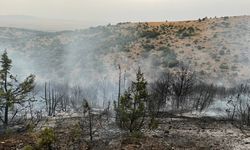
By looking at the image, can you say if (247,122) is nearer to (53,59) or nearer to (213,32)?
(213,32)

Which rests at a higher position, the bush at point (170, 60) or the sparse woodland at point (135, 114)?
the bush at point (170, 60)

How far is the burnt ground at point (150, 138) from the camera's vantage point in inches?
1099

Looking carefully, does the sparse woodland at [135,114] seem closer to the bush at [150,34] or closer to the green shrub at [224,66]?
the green shrub at [224,66]

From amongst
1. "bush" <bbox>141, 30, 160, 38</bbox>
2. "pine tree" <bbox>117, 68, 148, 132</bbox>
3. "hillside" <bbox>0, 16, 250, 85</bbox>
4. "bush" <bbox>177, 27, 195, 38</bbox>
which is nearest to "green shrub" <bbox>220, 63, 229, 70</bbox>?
"hillside" <bbox>0, 16, 250, 85</bbox>

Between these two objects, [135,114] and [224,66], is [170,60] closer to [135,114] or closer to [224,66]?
[224,66]

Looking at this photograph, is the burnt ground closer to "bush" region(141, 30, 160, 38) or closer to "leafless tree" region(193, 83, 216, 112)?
"leafless tree" region(193, 83, 216, 112)

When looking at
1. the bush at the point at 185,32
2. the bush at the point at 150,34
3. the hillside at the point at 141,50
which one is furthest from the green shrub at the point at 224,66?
the bush at the point at 150,34

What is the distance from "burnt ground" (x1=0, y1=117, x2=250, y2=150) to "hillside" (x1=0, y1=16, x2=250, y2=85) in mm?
25699

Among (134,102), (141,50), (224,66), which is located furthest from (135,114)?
(141,50)

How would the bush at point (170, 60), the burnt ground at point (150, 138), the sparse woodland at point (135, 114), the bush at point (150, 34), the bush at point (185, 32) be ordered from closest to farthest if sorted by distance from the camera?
1. the burnt ground at point (150, 138)
2. the sparse woodland at point (135, 114)
3. the bush at point (170, 60)
4. the bush at point (185, 32)
5. the bush at point (150, 34)

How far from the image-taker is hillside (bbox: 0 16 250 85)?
64500 mm

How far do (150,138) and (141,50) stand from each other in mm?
41396

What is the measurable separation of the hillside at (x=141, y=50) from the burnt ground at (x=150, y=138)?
25699 millimetres

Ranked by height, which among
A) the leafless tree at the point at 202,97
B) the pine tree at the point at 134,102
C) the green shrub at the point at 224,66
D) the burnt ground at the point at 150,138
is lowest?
the burnt ground at the point at 150,138
